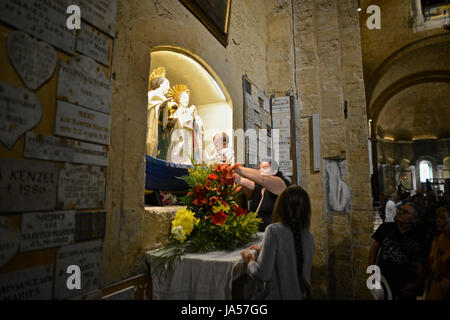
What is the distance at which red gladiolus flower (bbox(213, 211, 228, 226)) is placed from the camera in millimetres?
1894

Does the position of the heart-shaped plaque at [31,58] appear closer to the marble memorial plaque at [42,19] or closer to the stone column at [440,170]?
the marble memorial plaque at [42,19]

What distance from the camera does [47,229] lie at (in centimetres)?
129

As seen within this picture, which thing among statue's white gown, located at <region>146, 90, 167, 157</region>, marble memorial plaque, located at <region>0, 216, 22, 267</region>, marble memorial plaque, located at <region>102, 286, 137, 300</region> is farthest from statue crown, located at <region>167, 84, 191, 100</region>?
marble memorial plaque, located at <region>0, 216, 22, 267</region>

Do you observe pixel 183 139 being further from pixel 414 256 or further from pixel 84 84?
pixel 414 256

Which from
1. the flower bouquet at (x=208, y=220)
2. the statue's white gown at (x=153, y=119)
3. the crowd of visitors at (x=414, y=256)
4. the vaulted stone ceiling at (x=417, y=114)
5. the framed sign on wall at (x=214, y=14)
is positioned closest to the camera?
the flower bouquet at (x=208, y=220)

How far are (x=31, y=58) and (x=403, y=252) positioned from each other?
310cm

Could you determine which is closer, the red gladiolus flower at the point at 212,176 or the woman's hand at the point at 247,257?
the woman's hand at the point at 247,257

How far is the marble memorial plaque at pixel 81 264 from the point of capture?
1.33 meters

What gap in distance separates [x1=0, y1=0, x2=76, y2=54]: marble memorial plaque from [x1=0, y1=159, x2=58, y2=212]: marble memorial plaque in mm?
634

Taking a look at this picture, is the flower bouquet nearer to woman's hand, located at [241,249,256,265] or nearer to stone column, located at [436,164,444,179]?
woman's hand, located at [241,249,256,265]

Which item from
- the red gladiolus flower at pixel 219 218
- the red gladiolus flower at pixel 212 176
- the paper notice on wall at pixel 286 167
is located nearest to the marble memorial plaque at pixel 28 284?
the red gladiolus flower at pixel 219 218
